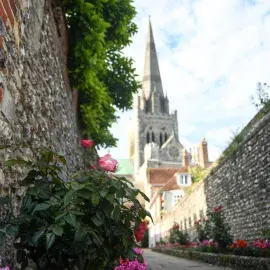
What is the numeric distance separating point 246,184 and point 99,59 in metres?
6.21

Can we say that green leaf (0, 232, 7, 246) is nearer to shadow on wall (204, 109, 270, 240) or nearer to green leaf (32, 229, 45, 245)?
green leaf (32, 229, 45, 245)

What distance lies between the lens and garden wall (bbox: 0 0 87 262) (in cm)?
292

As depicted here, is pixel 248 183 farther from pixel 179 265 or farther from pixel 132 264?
pixel 132 264

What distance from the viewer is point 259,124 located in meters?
9.60

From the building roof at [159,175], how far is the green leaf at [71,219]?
4538 centimetres

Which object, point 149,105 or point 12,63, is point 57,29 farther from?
point 149,105

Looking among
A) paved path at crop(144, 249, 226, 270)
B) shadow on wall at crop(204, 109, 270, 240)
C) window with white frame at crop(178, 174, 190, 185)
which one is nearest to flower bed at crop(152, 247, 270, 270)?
paved path at crop(144, 249, 226, 270)

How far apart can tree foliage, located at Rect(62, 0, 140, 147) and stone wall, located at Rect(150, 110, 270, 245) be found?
3745mm

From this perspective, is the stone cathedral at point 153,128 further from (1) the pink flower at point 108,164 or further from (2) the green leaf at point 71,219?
(2) the green leaf at point 71,219

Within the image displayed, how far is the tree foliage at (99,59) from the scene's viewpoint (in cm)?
668

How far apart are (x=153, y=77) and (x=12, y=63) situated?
267 ft

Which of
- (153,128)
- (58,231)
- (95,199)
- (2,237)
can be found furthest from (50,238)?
(153,128)

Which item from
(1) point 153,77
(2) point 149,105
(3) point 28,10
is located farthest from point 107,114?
(1) point 153,77

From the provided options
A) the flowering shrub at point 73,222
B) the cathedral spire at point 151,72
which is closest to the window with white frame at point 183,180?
the flowering shrub at point 73,222
